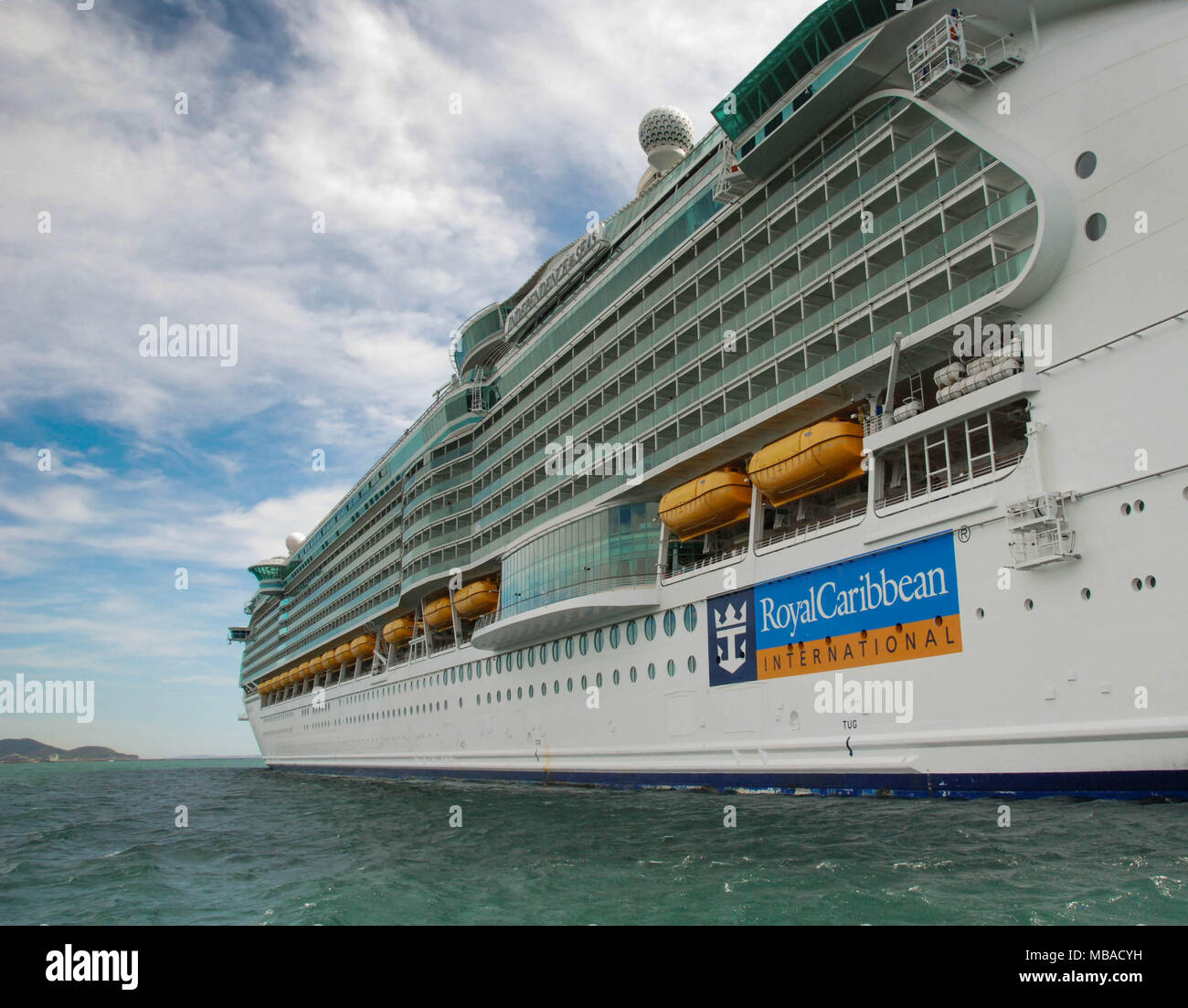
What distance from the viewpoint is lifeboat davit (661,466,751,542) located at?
24344mm

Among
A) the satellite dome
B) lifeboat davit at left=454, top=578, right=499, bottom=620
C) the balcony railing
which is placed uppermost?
the satellite dome

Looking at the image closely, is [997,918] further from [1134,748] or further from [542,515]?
[542,515]

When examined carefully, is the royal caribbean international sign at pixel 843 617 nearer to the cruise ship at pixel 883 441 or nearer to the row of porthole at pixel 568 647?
the cruise ship at pixel 883 441

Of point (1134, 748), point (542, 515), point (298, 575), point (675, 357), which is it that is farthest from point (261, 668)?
point (1134, 748)

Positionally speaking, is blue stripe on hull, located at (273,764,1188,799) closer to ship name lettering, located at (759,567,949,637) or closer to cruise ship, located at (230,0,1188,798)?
cruise ship, located at (230,0,1188,798)

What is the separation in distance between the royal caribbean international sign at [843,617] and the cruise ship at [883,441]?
0.24 ft

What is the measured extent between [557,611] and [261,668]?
2555 inches

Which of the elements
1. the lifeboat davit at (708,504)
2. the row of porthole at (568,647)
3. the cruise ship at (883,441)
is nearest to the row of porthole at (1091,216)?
the cruise ship at (883,441)

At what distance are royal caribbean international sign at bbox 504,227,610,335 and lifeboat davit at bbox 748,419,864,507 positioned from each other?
15.8 meters

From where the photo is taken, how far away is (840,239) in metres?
22.5

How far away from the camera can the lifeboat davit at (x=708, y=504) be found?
79.9ft

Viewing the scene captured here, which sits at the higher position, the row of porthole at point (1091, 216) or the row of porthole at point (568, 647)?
the row of porthole at point (1091, 216)

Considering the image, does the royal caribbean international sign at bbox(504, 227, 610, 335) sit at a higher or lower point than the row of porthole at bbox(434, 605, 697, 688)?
higher

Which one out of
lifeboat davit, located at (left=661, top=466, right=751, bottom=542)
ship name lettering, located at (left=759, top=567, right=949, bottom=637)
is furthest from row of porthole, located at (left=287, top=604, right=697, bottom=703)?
ship name lettering, located at (left=759, top=567, right=949, bottom=637)
